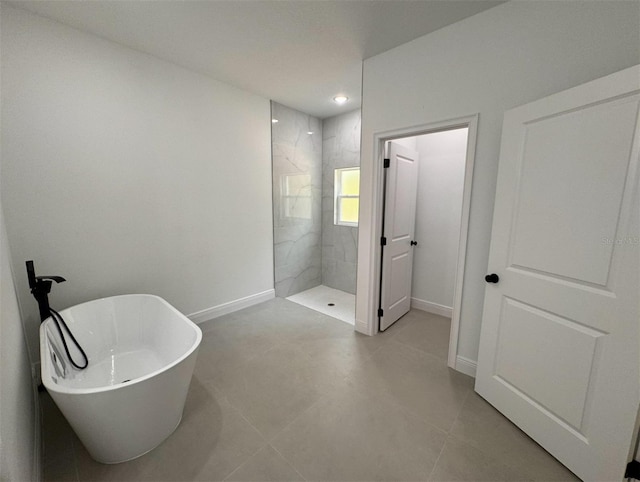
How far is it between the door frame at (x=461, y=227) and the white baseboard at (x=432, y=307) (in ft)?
3.36

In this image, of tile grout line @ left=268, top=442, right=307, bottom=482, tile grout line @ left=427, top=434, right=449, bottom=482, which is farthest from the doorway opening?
tile grout line @ left=268, top=442, right=307, bottom=482

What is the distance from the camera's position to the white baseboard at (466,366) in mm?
2182

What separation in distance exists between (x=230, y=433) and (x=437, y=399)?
1460 mm

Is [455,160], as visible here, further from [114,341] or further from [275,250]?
[114,341]

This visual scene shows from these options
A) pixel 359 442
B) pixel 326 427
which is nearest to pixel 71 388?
pixel 326 427

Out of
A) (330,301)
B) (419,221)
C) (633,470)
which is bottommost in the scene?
(330,301)

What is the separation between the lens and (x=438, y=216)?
11.0 feet

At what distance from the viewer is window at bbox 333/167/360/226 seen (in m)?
4.17

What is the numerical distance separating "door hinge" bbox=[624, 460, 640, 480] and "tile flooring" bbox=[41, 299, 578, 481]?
0.95 feet

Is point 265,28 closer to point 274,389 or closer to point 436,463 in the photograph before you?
point 274,389

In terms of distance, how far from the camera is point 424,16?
74.7 inches

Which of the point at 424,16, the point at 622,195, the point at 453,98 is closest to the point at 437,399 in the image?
the point at 622,195

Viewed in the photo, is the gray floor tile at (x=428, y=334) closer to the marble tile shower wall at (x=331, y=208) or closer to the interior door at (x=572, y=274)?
the interior door at (x=572, y=274)

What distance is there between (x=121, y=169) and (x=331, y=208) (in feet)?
9.11
